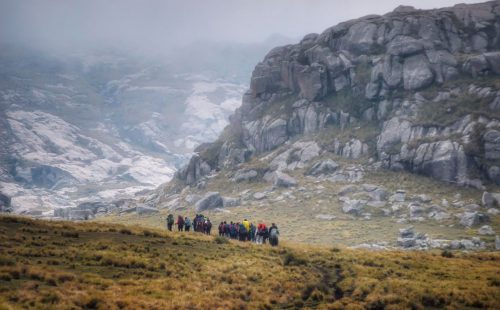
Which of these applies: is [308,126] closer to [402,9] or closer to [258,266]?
[402,9]

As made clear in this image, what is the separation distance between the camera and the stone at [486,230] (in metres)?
69.7

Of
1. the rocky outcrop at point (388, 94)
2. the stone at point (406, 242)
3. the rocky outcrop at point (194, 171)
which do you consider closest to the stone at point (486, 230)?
the stone at point (406, 242)

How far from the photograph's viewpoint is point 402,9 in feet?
515

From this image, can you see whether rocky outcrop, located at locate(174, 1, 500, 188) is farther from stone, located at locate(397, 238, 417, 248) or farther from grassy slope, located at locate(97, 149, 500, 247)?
stone, located at locate(397, 238, 417, 248)

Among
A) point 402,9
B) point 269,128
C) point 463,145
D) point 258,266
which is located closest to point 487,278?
point 258,266

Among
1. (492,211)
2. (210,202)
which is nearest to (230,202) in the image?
(210,202)

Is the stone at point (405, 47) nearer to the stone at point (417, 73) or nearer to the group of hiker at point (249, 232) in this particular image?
the stone at point (417, 73)

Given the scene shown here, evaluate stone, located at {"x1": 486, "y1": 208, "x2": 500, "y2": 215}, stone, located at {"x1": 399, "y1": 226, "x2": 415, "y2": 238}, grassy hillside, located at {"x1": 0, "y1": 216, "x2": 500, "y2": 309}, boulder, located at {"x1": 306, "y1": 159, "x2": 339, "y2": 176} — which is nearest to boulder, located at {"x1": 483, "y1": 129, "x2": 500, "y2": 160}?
stone, located at {"x1": 486, "y1": 208, "x2": 500, "y2": 215}

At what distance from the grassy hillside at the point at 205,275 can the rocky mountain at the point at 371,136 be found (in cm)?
3245

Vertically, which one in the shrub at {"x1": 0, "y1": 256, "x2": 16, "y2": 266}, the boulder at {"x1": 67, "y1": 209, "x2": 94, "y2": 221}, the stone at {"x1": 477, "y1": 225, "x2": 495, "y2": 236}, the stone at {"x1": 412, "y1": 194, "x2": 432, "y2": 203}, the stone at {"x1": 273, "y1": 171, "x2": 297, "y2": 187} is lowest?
the boulder at {"x1": 67, "y1": 209, "x2": 94, "y2": 221}

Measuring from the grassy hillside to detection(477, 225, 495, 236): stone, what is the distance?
26.7m

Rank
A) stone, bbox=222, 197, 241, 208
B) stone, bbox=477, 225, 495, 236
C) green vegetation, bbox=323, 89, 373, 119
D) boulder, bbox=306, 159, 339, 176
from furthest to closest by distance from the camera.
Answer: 1. green vegetation, bbox=323, 89, 373, 119
2. stone, bbox=222, 197, 241, 208
3. boulder, bbox=306, 159, 339, 176
4. stone, bbox=477, 225, 495, 236

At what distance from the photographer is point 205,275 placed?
34.3 metres

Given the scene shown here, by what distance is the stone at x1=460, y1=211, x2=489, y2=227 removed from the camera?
76244 mm
